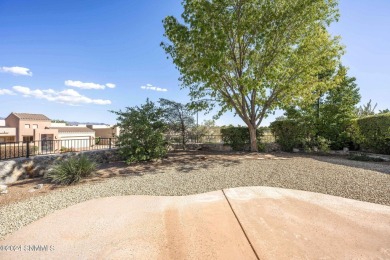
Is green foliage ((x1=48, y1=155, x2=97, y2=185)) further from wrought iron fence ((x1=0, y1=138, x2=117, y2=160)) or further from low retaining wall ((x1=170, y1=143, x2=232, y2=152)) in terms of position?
low retaining wall ((x1=170, y1=143, x2=232, y2=152))

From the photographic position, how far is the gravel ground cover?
4484 mm

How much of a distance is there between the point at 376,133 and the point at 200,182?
35.6ft

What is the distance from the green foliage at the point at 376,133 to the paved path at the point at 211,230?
8516mm

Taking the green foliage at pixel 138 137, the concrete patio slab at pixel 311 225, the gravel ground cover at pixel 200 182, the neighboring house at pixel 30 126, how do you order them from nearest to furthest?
1. the concrete patio slab at pixel 311 225
2. the gravel ground cover at pixel 200 182
3. the green foliage at pixel 138 137
4. the neighboring house at pixel 30 126

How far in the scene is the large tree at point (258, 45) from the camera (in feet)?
30.2

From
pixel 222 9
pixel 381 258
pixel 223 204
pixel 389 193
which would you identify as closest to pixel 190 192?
pixel 223 204

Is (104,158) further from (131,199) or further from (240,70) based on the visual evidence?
(240,70)

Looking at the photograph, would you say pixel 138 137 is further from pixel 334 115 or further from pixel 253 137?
pixel 334 115

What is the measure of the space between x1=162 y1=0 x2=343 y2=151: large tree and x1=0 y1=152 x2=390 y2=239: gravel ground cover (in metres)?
4.31

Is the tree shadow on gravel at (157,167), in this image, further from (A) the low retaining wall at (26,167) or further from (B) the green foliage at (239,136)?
(B) the green foliage at (239,136)

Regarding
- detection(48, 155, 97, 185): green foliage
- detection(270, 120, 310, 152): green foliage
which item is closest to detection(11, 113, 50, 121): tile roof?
detection(48, 155, 97, 185): green foliage

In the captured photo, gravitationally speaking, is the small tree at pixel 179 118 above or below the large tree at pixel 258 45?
below

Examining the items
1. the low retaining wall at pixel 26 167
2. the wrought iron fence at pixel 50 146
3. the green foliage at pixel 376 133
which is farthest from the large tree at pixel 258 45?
the low retaining wall at pixel 26 167

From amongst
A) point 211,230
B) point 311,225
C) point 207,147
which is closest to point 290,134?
point 207,147
